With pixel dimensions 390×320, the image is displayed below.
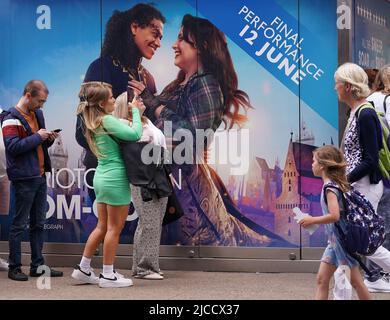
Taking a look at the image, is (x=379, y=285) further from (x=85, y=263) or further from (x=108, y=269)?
(x=85, y=263)

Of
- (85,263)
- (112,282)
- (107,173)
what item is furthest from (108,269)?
(107,173)

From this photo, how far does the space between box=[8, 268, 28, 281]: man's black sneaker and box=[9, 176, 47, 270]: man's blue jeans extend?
0.12 feet

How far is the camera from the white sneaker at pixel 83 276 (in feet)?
24.8

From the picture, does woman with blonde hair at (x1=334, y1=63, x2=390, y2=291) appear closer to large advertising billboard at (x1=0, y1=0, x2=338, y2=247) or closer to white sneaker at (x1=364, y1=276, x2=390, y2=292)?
white sneaker at (x1=364, y1=276, x2=390, y2=292)

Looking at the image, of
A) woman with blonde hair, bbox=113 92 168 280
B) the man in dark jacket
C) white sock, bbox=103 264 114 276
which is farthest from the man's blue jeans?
white sock, bbox=103 264 114 276

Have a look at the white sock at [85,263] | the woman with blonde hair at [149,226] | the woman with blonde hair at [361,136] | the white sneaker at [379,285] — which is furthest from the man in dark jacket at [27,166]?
the white sneaker at [379,285]

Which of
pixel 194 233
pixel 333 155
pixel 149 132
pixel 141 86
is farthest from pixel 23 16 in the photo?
pixel 333 155

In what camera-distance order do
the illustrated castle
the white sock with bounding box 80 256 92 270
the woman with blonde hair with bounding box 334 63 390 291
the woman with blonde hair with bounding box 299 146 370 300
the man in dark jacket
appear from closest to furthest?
the woman with blonde hair with bounding box 299 146 370 300 → the woman with blonde hair with bounding box 334 63 390 291 → the white sock with bounding box 80 256 92 270 → the man in dark jacket → the illustrated castle

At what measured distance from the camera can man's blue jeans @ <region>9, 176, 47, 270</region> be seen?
8.02 m

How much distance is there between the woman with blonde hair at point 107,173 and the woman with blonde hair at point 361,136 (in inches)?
70.9

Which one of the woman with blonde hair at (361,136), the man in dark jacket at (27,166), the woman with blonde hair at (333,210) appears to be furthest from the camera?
the man in dark jacket at (27,166)

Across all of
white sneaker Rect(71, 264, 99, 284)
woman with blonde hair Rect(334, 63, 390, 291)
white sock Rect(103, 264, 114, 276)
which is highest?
woman with blonde hair Rect(334, 63, 390, 291)

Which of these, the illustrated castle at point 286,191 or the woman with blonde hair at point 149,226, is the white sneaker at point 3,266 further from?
the illustrated castle at point 286,191
